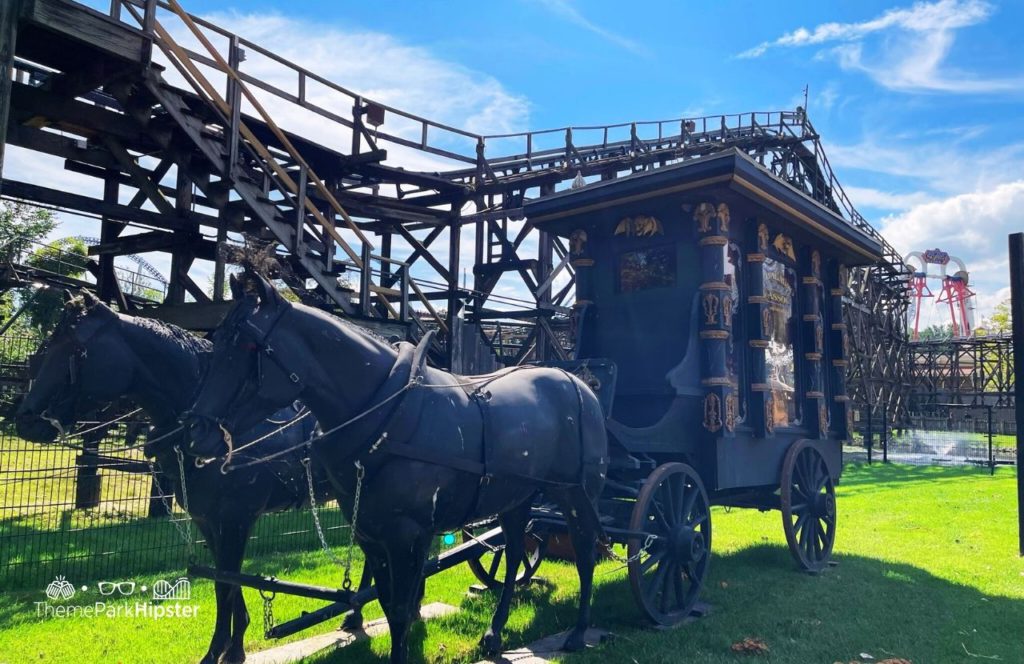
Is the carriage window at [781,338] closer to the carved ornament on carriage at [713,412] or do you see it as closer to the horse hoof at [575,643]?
the carved ornament on carriage at [713,412]

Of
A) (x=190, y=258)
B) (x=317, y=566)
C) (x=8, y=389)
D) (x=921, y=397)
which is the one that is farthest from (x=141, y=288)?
(x=921, y=397)

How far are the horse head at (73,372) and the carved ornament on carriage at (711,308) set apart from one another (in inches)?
189

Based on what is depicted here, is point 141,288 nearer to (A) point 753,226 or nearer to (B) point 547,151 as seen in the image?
(B) point 547,151

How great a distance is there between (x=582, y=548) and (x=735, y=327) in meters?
3.00

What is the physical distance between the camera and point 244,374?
3514 millimetres

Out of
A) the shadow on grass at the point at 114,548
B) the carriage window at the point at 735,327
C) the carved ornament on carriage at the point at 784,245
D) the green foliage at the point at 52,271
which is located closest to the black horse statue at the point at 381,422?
the shadow on grass at the point at 114,548

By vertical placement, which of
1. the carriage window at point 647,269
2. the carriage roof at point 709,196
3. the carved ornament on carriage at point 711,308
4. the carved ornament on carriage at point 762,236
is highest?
the carriage roof at point 709,196

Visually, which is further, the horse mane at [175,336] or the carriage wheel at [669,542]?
the carriage wheel at [669,542]

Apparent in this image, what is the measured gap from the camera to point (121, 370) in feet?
15.6

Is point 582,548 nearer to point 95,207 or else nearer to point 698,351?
point 698,351

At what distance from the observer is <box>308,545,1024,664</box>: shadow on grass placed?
515cm

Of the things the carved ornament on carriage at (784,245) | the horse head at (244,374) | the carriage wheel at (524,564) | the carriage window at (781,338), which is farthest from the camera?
the carved ornament on carriage at (784,245)

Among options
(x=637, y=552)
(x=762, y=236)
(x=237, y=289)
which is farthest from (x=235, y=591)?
(x=762, y=236)

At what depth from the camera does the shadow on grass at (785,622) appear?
515cm
